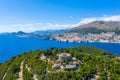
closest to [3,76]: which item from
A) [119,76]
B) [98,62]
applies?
[98,62]

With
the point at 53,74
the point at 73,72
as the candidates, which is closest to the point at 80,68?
the point at 73,72

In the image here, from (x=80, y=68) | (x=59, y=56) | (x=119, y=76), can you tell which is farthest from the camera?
(x=59, y=56)

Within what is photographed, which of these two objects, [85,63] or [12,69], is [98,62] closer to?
[85,63]

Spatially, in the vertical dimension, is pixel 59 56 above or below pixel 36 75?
above

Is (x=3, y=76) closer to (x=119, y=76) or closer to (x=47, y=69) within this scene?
(x=47, y=69)

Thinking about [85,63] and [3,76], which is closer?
[85,63]

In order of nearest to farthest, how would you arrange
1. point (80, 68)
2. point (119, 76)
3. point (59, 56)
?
1. point (119, 76)
2. point (80, 68)
3. point (59, 56)
